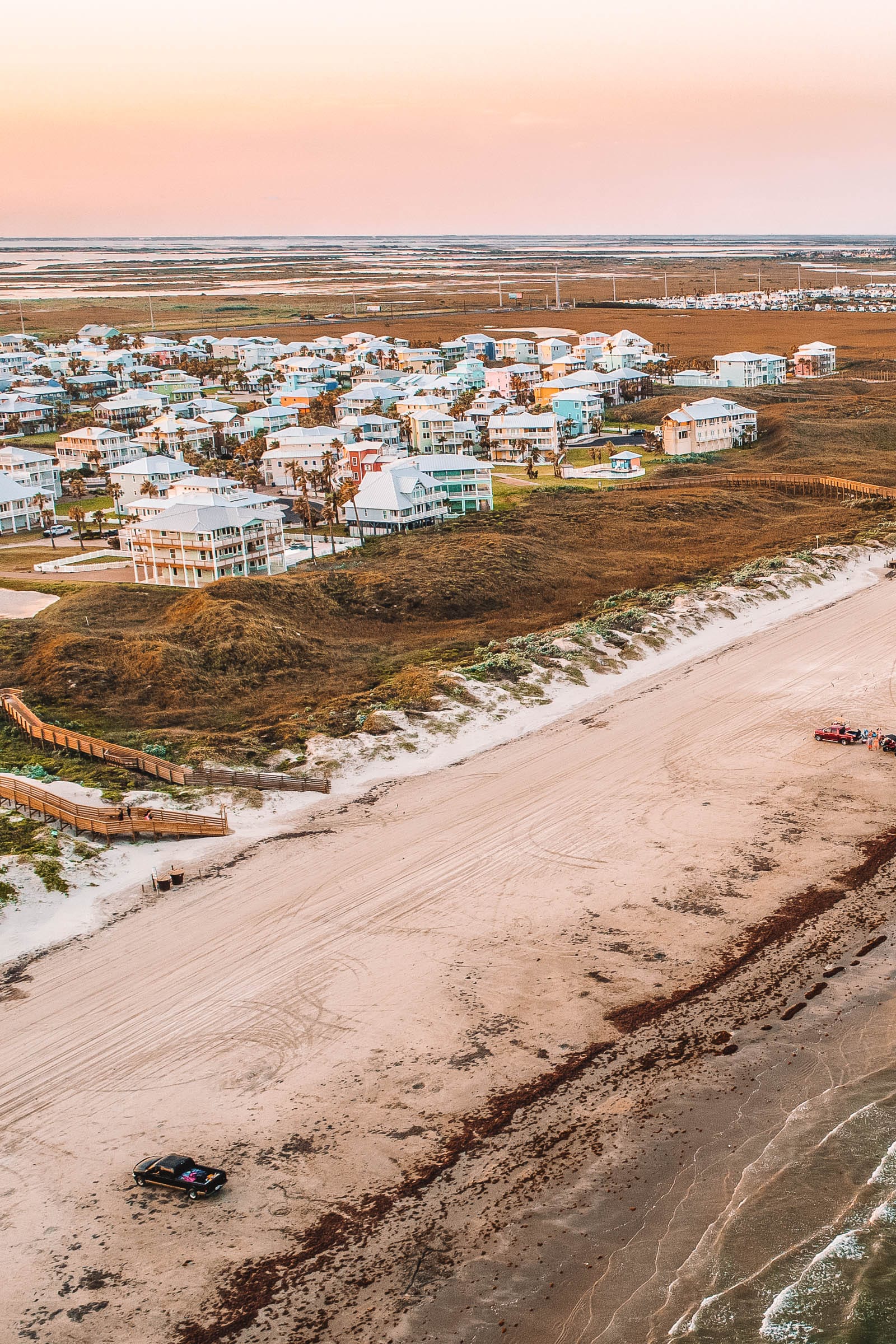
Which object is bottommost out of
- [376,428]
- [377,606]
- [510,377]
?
[377,606]

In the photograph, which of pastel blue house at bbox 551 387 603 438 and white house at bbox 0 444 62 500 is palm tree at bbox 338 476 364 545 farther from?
pastel blue house at bbox 551 387 603 438

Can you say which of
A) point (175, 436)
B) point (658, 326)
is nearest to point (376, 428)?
point (175, 436)

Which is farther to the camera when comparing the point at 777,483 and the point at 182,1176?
the point at 777,483

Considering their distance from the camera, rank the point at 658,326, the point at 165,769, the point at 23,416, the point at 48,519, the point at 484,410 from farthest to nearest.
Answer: the point at 658,326, the point at 23,416, the point at 484,410, the point at 48,519, the point at 165,769

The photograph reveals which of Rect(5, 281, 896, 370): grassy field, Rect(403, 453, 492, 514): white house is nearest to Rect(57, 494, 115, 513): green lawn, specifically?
Rect(403, 453, 492, 514): white house

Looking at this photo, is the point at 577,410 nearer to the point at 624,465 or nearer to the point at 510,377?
the point at 624,465

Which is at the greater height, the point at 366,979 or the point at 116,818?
the point at 116,818
